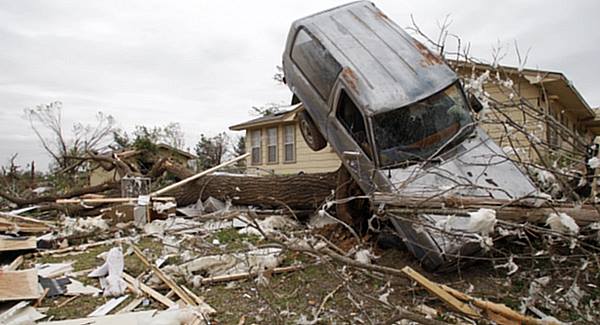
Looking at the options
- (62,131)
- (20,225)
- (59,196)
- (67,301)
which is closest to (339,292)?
(67,301)

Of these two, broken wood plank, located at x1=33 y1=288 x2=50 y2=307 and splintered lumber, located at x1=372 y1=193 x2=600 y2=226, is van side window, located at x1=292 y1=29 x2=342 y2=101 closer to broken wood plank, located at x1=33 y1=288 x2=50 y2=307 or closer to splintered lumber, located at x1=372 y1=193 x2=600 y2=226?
splintered lumber, located at x1=372 y1=193 x2=600 y2=226

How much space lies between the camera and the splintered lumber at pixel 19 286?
317 cm

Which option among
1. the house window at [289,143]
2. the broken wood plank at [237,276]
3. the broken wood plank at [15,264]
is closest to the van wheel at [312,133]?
the broken wood plank at [237,276]

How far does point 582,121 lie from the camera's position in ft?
37.9

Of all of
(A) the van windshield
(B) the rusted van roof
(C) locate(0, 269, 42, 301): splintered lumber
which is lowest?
(C) locate(0, 269, 42, 301): splintered lumber

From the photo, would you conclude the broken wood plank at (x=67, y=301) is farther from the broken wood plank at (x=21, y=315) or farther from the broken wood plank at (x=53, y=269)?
the broken wood plank at (x=53, y=269)

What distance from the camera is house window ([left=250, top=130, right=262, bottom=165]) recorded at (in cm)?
1431

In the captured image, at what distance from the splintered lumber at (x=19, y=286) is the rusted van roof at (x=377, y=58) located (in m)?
3.58

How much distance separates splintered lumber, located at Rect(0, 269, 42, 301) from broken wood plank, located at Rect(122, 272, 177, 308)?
75 centimetres

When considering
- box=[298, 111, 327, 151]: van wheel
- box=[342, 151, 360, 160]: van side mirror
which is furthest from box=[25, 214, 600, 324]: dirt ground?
box=[298, 111, 327, 151]: van wheel

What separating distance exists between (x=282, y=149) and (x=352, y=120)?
9001 millimetres

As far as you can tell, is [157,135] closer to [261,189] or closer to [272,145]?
[272,145]

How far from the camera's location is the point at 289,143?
13.3 m

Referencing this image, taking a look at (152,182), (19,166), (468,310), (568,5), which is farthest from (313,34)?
(19,166)
